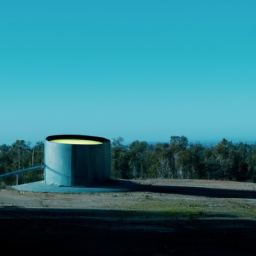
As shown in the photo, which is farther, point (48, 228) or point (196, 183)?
point (196, 183)

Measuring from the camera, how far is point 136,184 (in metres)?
12.7

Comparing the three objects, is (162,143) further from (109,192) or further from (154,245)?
(154,245)

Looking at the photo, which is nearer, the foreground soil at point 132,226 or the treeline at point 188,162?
the foreground soil at point 132,226

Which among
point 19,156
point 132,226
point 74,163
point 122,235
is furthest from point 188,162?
point 122,235

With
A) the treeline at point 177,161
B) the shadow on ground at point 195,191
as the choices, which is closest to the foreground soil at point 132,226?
the shadow on ground at point 195,191

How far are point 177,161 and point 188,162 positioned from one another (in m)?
0.53

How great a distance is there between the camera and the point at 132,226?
5766mm

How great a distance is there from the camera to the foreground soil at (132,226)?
452 centimetres

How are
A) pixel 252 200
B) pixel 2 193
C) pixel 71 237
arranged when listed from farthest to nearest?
pixel 2 193 → pixel 252 200 → pixel 71 237

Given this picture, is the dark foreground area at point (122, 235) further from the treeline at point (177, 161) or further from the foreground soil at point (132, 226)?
the treeline at point (177, 161)

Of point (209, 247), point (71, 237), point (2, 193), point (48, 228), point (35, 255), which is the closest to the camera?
point (35, 255)

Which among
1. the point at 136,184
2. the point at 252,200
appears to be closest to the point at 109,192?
the point at 136,184

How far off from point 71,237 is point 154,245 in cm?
110

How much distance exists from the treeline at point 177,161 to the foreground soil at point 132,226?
838 centimetres
